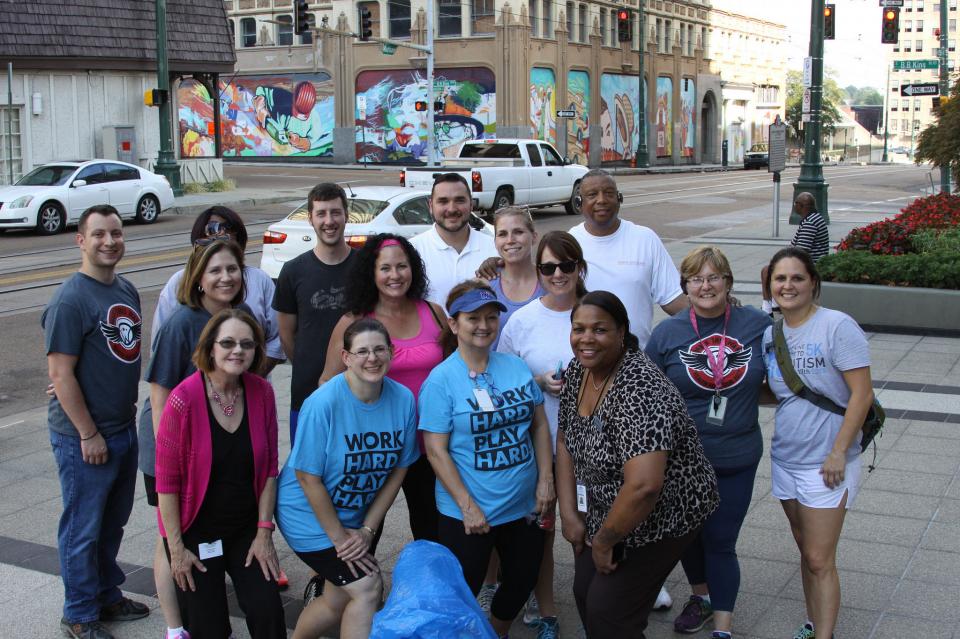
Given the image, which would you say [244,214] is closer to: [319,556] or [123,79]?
[123,79]

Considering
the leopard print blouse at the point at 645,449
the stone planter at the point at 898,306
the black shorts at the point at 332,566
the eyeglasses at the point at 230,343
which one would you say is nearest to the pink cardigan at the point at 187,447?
the eyeglasses at the point at 230,343

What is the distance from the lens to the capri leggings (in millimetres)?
4480

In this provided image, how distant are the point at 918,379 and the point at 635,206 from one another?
2013 centimetres

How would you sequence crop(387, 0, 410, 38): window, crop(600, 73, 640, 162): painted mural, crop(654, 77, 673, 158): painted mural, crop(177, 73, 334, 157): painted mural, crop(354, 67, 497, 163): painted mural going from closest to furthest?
crop(354, 67, 497, 163): painted mural < crop(387, 0, 410, 38): window < crop(177, 73, 334, 157): painted mural < crop(600, 73, 640, 162): painted mural < crop(654, 77, 673, 158): painted mural

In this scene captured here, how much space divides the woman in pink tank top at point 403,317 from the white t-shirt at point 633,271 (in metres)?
0.97

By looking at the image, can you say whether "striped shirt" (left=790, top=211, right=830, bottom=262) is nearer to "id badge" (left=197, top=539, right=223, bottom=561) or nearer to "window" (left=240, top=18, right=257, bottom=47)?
"id badge" (left=197, top=539, right=223, bottom=561)

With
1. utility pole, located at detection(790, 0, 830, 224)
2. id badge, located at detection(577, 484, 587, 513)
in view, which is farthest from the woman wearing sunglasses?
utility pole, located at detection(790, 0, 830, 224)

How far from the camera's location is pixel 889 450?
737cm

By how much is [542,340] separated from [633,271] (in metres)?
0.96

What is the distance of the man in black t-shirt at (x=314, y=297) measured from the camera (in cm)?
512

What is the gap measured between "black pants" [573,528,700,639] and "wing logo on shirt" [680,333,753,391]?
79 cm

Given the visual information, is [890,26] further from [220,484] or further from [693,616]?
[220,484]

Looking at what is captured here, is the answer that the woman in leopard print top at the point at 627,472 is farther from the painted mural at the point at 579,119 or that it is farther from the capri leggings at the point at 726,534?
the painted mural at the point at 579,119

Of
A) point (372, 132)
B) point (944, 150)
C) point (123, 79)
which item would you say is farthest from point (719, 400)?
point (372, 132)
